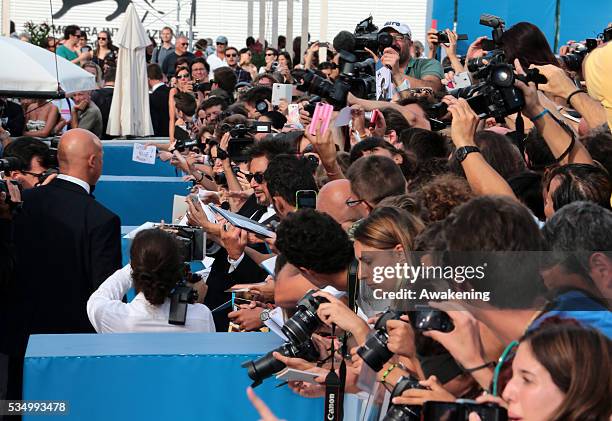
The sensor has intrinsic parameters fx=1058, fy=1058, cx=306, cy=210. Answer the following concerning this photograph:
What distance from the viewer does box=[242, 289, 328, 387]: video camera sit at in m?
3.69

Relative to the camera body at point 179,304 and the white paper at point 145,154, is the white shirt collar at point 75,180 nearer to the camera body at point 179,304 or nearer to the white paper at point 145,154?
the camera body at point 179,304

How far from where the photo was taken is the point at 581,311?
285 cm

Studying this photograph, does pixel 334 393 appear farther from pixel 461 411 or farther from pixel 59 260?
pixel 59 260

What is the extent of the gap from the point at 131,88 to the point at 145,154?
615cm

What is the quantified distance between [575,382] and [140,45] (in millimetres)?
15386

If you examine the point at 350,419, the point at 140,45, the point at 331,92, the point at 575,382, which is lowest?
the point at 350,419

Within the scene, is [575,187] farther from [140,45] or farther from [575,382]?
[140,45]

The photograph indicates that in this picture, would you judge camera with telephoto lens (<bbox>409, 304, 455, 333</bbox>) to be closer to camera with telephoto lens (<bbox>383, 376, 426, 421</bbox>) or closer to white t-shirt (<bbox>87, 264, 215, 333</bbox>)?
camera with telephoto lens (<bbox>383, 376, 426, 421</bbox>)

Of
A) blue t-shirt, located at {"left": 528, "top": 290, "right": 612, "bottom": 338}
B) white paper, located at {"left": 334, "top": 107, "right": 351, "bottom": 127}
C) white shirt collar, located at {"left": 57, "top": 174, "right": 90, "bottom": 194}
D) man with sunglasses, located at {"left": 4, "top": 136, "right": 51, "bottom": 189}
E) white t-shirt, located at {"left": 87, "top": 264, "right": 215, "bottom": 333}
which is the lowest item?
white t-shirt, located at {"left": 87, "top": 264, "right": 215, "bottom": 333}

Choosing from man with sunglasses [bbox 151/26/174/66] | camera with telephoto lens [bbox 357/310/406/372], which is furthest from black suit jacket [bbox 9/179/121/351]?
man with sunglasses [bbox 151/26/174/66]

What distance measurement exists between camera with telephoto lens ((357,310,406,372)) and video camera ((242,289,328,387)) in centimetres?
41

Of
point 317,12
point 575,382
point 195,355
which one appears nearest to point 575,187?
point 195,355

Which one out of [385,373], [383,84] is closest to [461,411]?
[385,373]

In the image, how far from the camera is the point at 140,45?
17078mm
